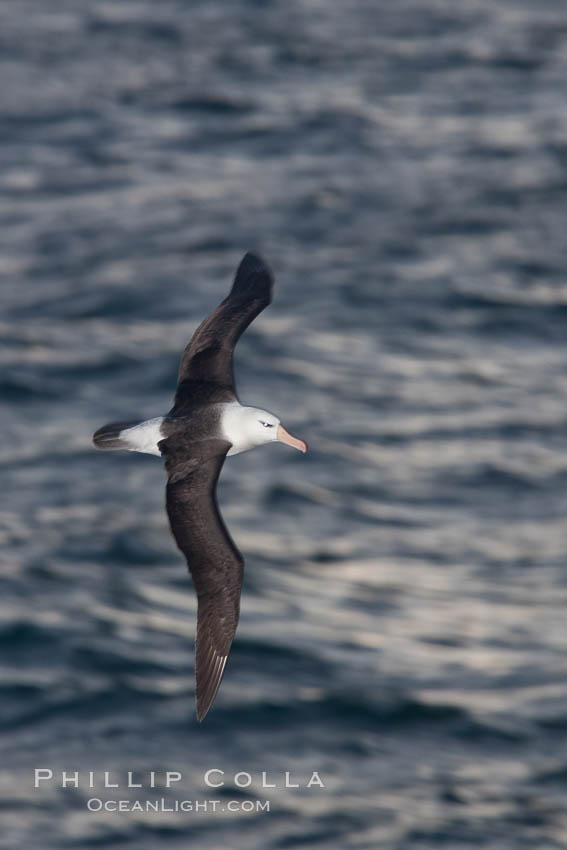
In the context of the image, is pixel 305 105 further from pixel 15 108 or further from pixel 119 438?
pixel 119 438

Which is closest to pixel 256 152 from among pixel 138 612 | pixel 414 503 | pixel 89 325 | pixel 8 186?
pixel 8 186

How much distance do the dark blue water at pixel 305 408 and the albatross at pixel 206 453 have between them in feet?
47.4

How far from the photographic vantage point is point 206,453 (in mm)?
14055

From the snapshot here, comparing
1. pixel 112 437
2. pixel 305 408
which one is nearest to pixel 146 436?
pixel 112 437

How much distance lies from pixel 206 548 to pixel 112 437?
67.2 inches

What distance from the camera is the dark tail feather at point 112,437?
48.5 ft

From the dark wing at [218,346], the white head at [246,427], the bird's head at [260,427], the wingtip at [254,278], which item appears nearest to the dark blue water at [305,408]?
the wingtip at [254,278]

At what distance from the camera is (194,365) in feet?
50.0

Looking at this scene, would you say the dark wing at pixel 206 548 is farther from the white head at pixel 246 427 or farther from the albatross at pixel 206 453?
the white head at pixel 246 427

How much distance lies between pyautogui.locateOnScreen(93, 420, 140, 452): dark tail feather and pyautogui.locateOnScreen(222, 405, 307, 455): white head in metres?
0.88

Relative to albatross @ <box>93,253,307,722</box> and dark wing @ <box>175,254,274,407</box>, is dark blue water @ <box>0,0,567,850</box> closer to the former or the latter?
dark wing @ <box>175,254,274,407</box>

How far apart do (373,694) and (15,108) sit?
86.8ft

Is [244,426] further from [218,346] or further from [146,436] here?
[218,346]

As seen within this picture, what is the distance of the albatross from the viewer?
1375 cm
